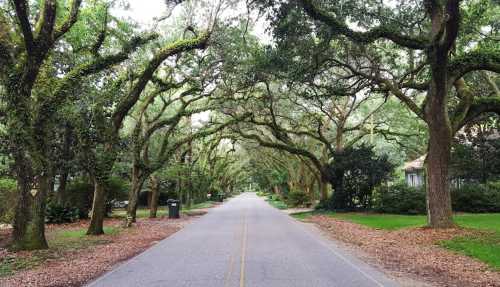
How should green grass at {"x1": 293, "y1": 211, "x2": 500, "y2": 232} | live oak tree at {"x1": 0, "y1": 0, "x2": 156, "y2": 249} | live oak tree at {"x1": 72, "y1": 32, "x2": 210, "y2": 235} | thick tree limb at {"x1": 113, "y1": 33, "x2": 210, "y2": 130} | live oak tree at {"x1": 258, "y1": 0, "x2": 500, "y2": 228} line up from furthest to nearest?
1. green grass at {"x1": 293, "y1": 211, "x2": 500, "y2": 232}
2. live oak tree at {"x1": 72, "y1": 32, "x2": 210, "y2": 235}
3. thick tree limb at {"x1": 113, "y1": 33, "x2": 210, "y2": 130}
4. live oak tree at {"x1": 258, "y1": 0, "x2": 500, "y2": 228}
5. live oak tree at {"x1": 0, "y1": 0, "x2": 156, "y2": 249}

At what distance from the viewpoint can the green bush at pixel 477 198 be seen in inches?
1056

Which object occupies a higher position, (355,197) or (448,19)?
(448,19)

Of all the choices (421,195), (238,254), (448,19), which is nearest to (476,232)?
(448,19)

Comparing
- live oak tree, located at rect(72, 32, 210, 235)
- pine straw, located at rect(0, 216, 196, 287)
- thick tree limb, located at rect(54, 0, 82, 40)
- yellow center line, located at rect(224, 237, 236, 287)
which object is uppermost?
thick tree limb, located at rect(54, 0, 82, 40)

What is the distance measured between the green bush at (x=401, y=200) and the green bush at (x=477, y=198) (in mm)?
2143

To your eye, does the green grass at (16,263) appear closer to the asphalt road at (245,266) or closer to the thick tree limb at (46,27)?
the asphalt road at (245,266)

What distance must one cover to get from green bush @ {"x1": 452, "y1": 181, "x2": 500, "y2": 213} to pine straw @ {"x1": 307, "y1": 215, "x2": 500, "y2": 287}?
462 inches

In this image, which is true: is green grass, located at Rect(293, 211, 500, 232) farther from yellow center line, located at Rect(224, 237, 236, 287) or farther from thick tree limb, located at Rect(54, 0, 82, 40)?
thick tree limb, located at Rect(54, 0, 82, 40)

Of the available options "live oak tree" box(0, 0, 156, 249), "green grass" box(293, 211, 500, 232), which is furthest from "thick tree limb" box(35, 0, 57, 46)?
"green grass" box(293, 211, 500, 232)

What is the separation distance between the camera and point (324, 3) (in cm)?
1455

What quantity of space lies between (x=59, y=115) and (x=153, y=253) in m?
6.08

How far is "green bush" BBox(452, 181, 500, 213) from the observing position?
26828mm

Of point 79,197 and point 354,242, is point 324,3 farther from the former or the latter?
point 79,197

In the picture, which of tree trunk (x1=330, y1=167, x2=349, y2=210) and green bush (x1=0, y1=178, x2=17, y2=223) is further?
tree trunk (x1=330, y1=167, x2=349, y2=210)
